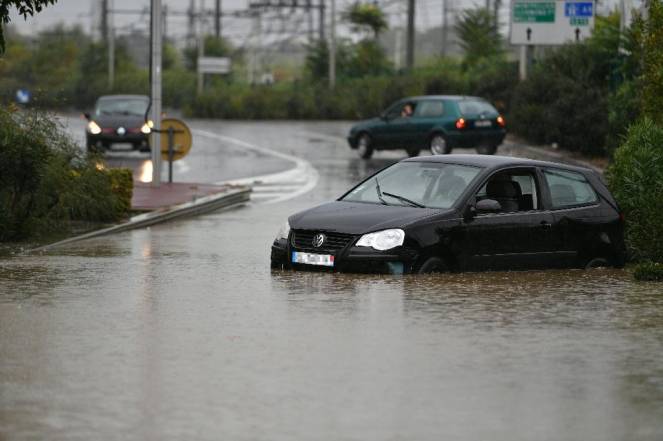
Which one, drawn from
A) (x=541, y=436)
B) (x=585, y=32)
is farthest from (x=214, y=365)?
(x=585, y=32)

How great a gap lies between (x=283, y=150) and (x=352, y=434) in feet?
121

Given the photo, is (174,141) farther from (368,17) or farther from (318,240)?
(368,17)

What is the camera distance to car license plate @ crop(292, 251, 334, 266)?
14914mm

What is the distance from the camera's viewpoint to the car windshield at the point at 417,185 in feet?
50.9

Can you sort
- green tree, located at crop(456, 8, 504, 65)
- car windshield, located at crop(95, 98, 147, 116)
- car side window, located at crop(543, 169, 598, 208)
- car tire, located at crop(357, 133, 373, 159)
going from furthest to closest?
green tree, located at crop(456, 8, 504, 65)
car windshield, located at crop(95, 98, 147, 116)
car tire, located at crop(357, 133, 373, 159)
car side window, located at crop(543, 169, 598, 208)

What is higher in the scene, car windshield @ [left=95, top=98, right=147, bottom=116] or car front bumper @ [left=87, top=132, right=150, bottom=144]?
car windshield @ [left=95, top=98, right=147, bottom=116]

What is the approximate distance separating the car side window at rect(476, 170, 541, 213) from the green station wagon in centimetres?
2323

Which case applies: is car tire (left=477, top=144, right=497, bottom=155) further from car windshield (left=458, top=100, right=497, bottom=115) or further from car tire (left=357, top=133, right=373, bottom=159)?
car tire (left=357, top=133, right=373, bottom=159)

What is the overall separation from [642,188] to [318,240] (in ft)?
14.8

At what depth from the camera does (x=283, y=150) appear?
147 feet

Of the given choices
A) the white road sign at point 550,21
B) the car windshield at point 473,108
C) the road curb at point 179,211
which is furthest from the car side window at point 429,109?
the road curb at point 179,211

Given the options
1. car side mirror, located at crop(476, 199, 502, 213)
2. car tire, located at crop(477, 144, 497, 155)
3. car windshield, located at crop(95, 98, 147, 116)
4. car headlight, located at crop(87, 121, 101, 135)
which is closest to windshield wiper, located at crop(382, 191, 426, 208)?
car side mirror, located at crop(476, 199, 502, 213)

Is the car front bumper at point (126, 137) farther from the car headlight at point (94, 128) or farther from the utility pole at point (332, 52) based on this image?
the utility pole at point (332, 52)

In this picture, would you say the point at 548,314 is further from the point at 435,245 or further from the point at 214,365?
the point at 214,365
